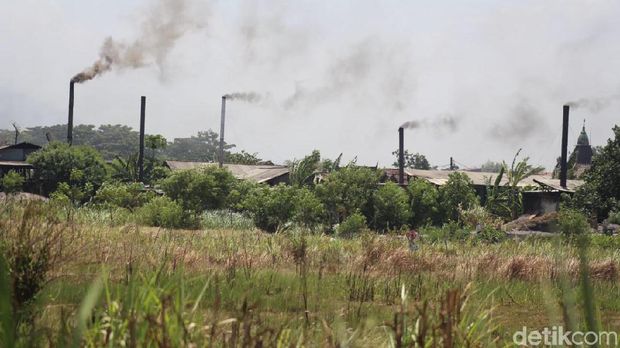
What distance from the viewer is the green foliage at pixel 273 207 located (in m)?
26.8

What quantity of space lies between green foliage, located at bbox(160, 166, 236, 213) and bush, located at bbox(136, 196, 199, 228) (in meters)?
1.30

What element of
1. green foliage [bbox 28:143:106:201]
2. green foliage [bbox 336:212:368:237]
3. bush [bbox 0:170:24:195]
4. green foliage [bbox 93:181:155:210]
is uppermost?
green foliage [bbox 28:143:106:201]

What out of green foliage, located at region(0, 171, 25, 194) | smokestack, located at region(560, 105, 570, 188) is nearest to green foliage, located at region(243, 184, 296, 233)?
green foliage, located at region(0, 171, 25, 194)

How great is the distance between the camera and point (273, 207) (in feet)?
88.1

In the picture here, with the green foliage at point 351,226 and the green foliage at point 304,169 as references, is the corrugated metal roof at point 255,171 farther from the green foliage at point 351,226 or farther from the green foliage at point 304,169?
the green foliage at point 351,226

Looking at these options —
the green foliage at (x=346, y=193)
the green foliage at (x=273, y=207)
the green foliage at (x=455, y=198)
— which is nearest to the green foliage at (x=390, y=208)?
the green foliage at (x=346, y=193)

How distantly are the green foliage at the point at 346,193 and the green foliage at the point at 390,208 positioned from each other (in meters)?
0.60

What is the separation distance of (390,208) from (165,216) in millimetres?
8975

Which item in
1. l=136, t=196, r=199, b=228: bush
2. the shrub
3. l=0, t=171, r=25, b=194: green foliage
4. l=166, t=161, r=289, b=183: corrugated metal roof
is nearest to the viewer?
the shrub

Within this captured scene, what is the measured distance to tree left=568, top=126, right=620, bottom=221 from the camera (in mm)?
30094

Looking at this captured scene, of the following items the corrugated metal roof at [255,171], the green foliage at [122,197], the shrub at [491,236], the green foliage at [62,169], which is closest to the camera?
the shrub at [491,236]

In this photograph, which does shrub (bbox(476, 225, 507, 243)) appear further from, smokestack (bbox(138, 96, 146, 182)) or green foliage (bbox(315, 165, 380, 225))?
smokestack (bbox(138, 96, 146, 182))

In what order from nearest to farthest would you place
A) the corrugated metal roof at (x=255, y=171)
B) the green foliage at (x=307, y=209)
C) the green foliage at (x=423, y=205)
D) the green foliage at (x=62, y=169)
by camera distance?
the green foliage at (x=307, y=209)
the green foliage at (x=423, y=205)
the green foliage at (x=62, y=169)
the corrugated metal roof at (x=255, y=171)

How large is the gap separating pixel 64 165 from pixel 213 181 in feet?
48.4
